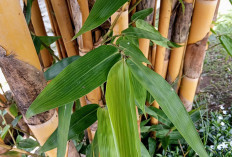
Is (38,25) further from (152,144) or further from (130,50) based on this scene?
(152,144)

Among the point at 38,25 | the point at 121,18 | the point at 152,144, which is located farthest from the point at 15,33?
the point at 152,144

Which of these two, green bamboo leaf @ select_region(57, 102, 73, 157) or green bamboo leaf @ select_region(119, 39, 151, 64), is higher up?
green bamboo leaf @ select_region(119, 39, 151, 64)

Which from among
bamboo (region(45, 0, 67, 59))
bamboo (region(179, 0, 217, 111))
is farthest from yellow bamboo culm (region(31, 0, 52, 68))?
bamboo (region(179, 0, 217, 111))

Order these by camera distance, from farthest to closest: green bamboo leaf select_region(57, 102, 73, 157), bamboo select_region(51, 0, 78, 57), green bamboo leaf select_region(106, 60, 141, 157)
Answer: bamboo select_region(51, 0, 78, 57) → green bamboo leaf select_region(57, 102, 73, 157) → green bamboo leaf select_region(106, 60, 141, 157)

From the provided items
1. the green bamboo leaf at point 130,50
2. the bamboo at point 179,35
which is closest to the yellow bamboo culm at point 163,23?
the bamboo at point 179,35

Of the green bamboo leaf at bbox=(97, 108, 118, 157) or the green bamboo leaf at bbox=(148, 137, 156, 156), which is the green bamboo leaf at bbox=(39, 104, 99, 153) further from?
the green bamboo leaf at bbox=(148, 137, 156, 156)

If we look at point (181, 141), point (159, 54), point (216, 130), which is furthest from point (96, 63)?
point (216, 130)
